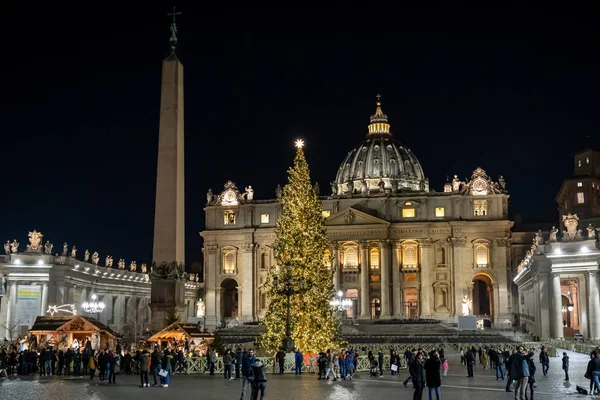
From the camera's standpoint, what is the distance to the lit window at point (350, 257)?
9462 centimetres

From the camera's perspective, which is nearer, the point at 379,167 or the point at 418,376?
the point at 418,376

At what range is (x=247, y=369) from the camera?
1884cm

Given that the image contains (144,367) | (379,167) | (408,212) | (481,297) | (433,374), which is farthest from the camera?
(481,297)

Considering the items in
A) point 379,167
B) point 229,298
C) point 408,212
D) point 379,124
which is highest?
point 379,124

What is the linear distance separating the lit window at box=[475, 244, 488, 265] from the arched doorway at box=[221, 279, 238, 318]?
Result: 1266 inches

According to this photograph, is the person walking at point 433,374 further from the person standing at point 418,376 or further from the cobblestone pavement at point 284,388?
the cobblestone pavement at point 284,388

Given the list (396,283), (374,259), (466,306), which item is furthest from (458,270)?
(374,259)

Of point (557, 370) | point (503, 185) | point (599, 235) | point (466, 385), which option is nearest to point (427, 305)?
point (503, 185)

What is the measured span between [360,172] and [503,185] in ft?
115

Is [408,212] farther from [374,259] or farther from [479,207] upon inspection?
[479,207]

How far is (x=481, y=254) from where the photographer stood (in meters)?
92.1

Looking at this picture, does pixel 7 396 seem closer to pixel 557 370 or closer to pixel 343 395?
pixel 343 395

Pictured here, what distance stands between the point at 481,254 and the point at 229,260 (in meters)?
32.1

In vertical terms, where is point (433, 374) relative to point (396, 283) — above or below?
below
